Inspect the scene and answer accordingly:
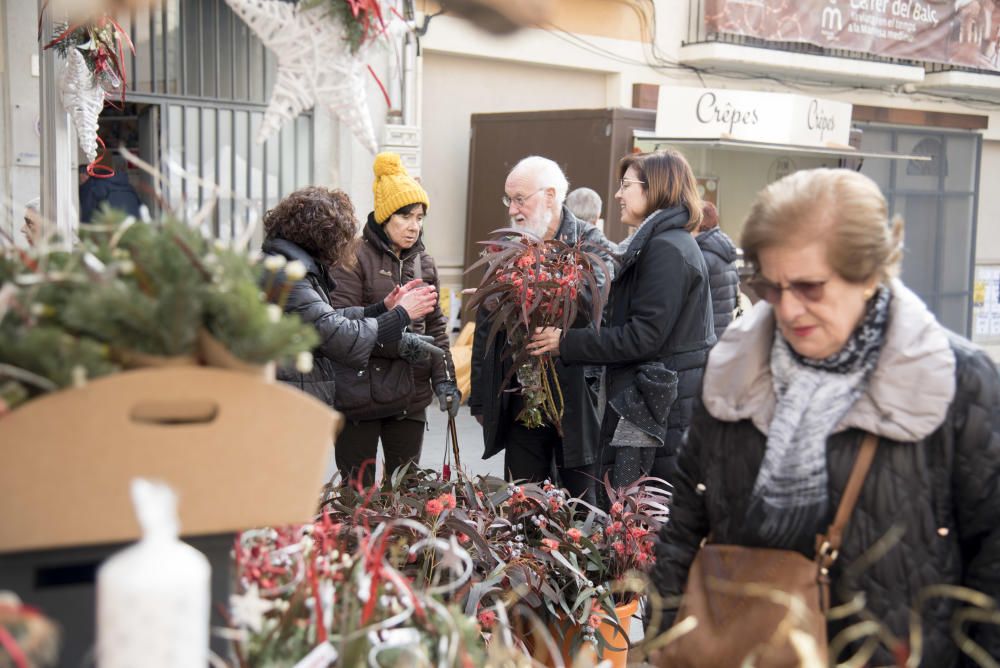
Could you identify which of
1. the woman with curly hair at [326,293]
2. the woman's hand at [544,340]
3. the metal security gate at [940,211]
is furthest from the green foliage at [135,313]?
the metal security gate at [940,211]

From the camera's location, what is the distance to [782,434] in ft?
6.18

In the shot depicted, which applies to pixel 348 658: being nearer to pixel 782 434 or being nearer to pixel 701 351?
pixel 782 434

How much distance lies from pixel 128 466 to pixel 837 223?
117cm

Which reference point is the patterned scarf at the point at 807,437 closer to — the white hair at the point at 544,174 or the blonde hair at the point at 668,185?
the blonde hair at the point at 668,185

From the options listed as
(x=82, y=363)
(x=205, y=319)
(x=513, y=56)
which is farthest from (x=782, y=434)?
(x=513, y=56)

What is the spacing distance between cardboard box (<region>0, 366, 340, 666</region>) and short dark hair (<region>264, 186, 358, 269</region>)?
2402 millimetres

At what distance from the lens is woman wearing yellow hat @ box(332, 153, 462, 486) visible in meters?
4.18

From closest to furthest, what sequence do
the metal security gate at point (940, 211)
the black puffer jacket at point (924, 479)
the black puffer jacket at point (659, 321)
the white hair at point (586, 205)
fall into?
1. the black puffer jacket at point (924, 479)
2. the black puffer jacket at point (659, 321)
3. the white hair at point (586, 205)
4. the metal security gate at point (940, 211)

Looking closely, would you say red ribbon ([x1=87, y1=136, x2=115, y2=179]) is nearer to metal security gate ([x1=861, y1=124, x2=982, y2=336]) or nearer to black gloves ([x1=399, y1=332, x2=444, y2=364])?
black gloves ([x1=399, y1=332, x2=444, y2=364])

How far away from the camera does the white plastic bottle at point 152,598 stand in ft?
3.67

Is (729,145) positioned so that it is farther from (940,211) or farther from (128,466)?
(128,466)

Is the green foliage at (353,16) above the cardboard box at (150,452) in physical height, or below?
above

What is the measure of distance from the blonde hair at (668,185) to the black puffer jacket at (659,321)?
57 mm

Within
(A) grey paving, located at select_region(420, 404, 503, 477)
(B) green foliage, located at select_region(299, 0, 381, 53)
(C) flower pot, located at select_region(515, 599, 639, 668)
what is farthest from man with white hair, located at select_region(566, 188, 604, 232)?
(B) green foliage, located at select_region(299, 0, 381, 53)
